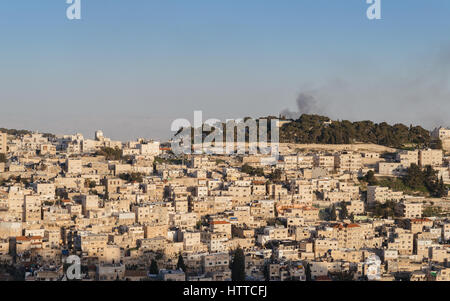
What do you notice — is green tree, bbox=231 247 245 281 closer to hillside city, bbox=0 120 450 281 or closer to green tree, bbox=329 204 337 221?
hillside city, bbox=0 120 450 281

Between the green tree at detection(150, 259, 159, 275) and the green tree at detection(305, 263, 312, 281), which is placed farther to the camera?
the green tree at detection(305, 263, 312, 281)

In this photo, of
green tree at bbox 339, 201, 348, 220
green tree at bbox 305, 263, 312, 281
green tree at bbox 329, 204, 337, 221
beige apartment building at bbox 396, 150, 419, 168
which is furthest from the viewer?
beige apartment building at bbox 396, 150, 419, 168

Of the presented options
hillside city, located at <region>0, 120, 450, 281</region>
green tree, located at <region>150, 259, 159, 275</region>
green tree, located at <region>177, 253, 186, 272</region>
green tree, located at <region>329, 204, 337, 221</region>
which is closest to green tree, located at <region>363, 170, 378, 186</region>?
hillside city, located at <region>0, 120, 450, 281</region>

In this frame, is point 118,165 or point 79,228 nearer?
point 79,228

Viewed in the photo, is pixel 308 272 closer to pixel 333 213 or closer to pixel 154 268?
pixel 154 268

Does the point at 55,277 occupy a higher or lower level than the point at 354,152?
lower
